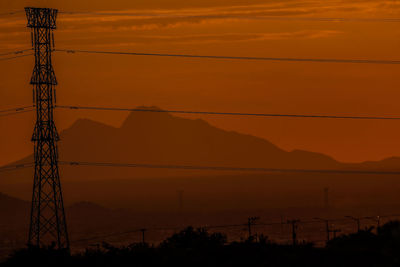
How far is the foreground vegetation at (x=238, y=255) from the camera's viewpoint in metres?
78.5

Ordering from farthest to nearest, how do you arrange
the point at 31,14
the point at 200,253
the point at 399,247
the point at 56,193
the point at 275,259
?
the point at 31,14 → the point at 56,193 → the point at 200,253 → the point at 275,259 → the point at 399,247

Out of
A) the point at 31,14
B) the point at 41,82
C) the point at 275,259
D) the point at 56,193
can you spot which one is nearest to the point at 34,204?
the point at 56,193

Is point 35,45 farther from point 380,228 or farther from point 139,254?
point 380,228

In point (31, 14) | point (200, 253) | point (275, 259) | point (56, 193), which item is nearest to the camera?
point (275, 259)

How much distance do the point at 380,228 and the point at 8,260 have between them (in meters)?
37.4

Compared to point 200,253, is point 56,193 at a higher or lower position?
higher

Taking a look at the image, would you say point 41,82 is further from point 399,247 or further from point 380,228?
point 399,247

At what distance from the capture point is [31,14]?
359ft

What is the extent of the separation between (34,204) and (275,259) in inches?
1473

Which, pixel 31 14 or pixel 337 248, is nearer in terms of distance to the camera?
pixel 337 248

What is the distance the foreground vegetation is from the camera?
78.5 meters

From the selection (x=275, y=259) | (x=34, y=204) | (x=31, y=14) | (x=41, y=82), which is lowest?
(x=275, y=259)

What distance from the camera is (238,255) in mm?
87625

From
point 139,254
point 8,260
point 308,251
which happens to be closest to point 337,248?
point 308,251
